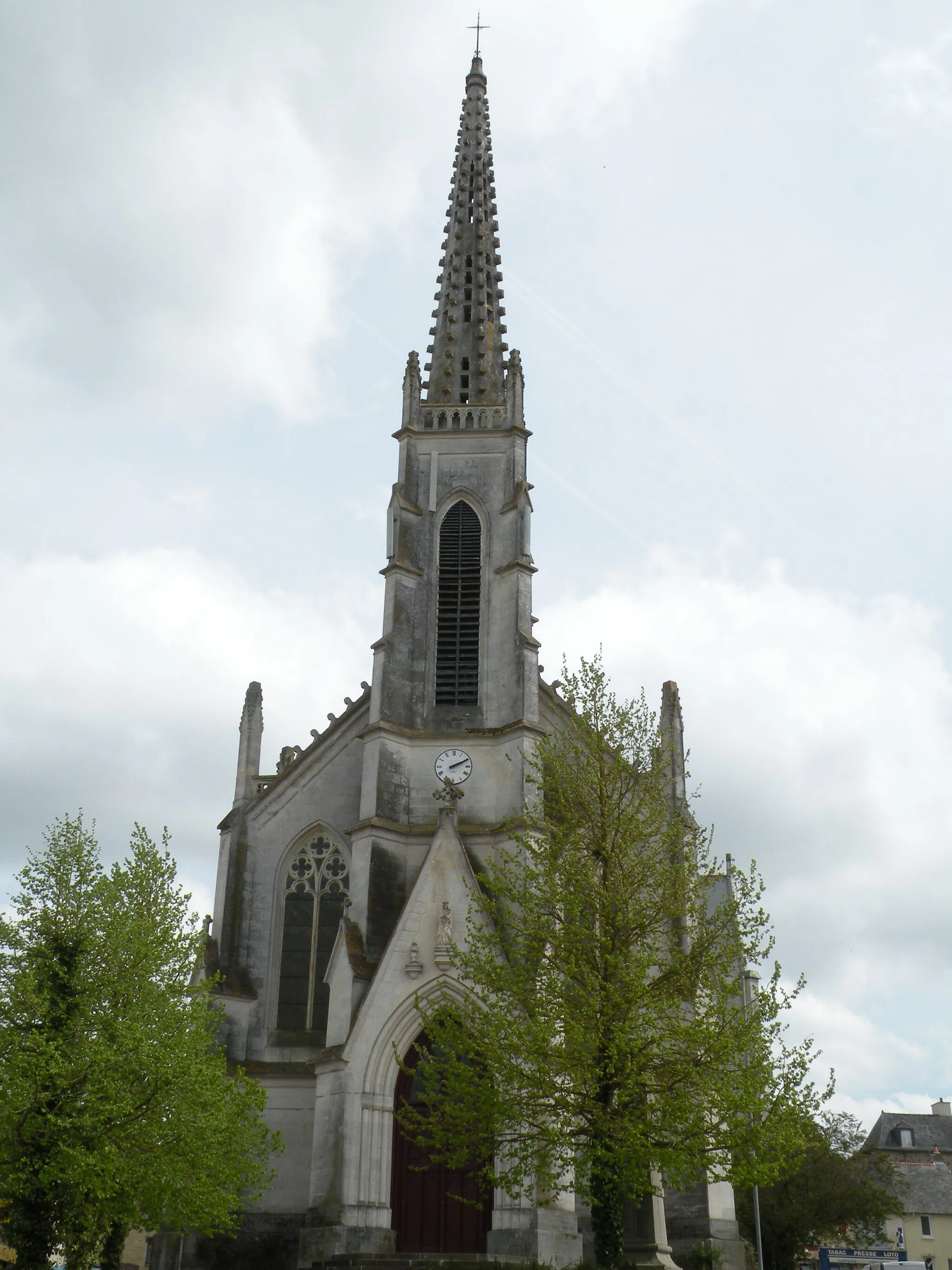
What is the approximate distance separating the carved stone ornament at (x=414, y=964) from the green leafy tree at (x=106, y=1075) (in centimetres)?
405

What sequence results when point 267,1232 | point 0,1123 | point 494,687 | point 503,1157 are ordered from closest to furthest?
point 0,1123, point 503,1157, point 267,1232, point 494,687

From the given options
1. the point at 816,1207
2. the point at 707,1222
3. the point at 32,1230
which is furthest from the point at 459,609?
the point at 816,1207

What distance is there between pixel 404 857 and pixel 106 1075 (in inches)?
408

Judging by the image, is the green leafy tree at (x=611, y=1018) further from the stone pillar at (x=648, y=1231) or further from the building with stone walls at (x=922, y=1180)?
the building with stone walls at (x=922, y=1180)

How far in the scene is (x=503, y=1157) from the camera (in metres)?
20.2

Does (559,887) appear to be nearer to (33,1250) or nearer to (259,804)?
(33,1250)

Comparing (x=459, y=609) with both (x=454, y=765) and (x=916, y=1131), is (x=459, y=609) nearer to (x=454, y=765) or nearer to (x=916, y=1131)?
A: (x=454, y=765)

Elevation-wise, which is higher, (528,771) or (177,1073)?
(528,771)

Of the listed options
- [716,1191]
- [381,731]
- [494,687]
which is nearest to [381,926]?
[381,731]

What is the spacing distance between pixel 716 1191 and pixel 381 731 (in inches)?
502

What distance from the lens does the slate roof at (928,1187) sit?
5597cm

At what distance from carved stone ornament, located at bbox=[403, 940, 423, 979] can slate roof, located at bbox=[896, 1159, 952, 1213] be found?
3876 cm

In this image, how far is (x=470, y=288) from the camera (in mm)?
38750

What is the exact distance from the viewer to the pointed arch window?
96.5 ft
